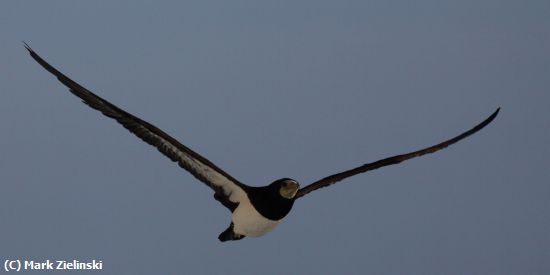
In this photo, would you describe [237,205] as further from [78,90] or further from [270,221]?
[78,90]

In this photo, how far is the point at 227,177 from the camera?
17.2m

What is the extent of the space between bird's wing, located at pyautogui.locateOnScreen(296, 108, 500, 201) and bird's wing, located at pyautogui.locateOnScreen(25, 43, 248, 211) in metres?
1.13

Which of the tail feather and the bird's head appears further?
the tail feather

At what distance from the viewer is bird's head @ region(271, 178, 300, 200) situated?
17.0 m

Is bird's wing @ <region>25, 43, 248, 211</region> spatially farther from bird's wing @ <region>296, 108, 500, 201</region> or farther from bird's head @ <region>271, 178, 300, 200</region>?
bird's wing @ <region>296, 108, 500, 201</region>

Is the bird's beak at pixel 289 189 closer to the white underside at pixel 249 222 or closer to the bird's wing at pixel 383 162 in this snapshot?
the white underside at pixel 249 222

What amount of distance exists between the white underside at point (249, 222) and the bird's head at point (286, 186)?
472 millimetres

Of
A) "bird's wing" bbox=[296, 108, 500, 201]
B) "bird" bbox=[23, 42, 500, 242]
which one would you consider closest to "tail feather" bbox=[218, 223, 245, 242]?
"bird" bbox=[23, 42, 500, 242]

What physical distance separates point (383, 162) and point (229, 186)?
8.62 feet

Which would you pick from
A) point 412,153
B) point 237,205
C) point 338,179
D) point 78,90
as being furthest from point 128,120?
point 412,153

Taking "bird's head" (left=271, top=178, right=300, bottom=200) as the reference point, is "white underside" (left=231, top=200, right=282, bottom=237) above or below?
below

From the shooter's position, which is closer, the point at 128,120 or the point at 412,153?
the point at 128,120

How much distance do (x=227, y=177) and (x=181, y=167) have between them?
71 cm

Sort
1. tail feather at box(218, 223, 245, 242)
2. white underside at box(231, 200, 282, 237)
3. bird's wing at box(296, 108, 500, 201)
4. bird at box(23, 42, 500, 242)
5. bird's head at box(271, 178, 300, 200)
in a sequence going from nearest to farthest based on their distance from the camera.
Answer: bird at box(23, 42, 500, 242)
bird's head at box(271, 178, 300, 200)
white underside at box(231, 200, 282, 237)
tail feather at box(218, 223, 245, 242)
bird's wing at box(296, 108, 500, 201)
